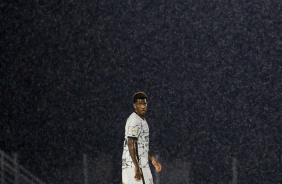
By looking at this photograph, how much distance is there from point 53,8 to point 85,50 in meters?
0.53

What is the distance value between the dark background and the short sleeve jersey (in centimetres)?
152

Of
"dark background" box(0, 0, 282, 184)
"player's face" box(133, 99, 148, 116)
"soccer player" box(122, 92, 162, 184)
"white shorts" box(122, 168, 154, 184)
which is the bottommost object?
"white shorts" box(122, 168, 154, 184)

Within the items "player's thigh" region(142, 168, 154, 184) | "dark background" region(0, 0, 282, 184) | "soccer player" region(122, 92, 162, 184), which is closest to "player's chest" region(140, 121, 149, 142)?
"soccer player" region(122, 92, 162, 184)

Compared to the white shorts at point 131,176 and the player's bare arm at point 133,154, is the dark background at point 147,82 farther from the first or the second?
the player's bare arm at point 133,154

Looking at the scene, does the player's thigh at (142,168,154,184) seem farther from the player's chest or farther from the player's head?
the player's head

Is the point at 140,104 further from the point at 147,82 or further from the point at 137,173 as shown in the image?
the point at 147,82

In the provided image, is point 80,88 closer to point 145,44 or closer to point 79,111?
point 79,111

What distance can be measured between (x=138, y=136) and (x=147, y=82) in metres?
1.67

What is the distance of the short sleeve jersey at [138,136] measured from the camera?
4.05m

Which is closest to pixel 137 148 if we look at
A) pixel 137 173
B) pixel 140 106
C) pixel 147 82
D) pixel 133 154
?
pixel 133 154

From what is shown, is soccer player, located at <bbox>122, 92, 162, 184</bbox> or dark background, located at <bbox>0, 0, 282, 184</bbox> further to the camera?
dark background, located at <bbox>0, 0, 282, 184</bbox>

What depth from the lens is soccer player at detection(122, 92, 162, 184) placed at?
405cm

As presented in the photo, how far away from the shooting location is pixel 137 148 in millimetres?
4090

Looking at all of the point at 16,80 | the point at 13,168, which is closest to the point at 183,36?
the point at 16,80
